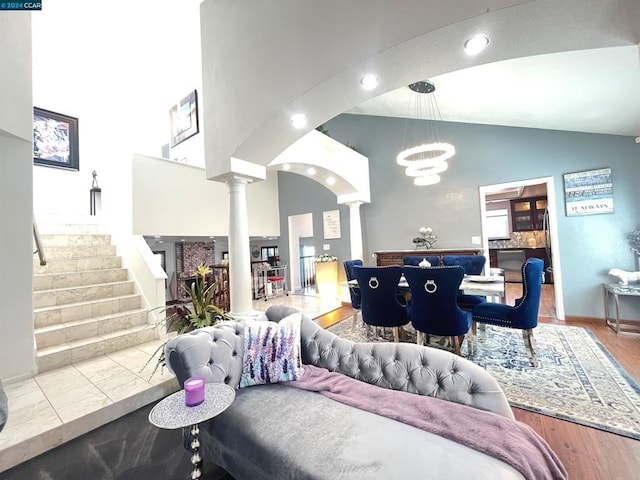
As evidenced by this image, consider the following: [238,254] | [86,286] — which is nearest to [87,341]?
[86,286]

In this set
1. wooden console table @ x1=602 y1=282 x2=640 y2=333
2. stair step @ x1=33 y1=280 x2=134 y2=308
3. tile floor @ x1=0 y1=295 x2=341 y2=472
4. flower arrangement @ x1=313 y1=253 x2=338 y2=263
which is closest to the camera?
tile floor @ x1=0 y1=295 x2=341 y2=472

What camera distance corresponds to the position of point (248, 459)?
1.27 meters

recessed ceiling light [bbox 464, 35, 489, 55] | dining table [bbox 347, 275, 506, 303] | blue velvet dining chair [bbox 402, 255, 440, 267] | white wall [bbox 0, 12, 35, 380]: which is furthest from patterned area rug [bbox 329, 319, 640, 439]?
white wall [bbox 0, 12, 35, 380]

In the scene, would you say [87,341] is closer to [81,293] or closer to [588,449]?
[81,293]

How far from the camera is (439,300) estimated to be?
2498mm

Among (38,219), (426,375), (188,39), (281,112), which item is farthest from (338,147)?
(38,219)

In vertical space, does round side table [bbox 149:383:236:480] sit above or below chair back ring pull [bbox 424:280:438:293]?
below

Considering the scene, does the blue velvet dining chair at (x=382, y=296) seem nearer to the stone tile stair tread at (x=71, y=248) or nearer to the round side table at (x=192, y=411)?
the round side table at (x=192, y=411)

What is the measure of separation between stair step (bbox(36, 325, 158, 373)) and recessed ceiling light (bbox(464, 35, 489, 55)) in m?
4.17

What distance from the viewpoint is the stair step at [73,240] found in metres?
3.91

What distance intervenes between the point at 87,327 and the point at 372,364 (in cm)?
336

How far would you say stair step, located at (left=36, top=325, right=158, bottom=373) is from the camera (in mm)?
2656

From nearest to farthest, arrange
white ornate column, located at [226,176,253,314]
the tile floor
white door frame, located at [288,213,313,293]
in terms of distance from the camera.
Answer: the tile floor → white ornate column, located at [226,176,253,314] → white door frame, located at [288,213,313,293]

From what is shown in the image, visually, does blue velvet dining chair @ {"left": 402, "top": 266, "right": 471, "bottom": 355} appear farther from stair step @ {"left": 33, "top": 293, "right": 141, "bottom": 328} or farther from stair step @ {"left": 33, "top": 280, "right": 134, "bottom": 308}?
stair step @ {"left": 33, "top": 280, "right": 134, "bottom": 308}
